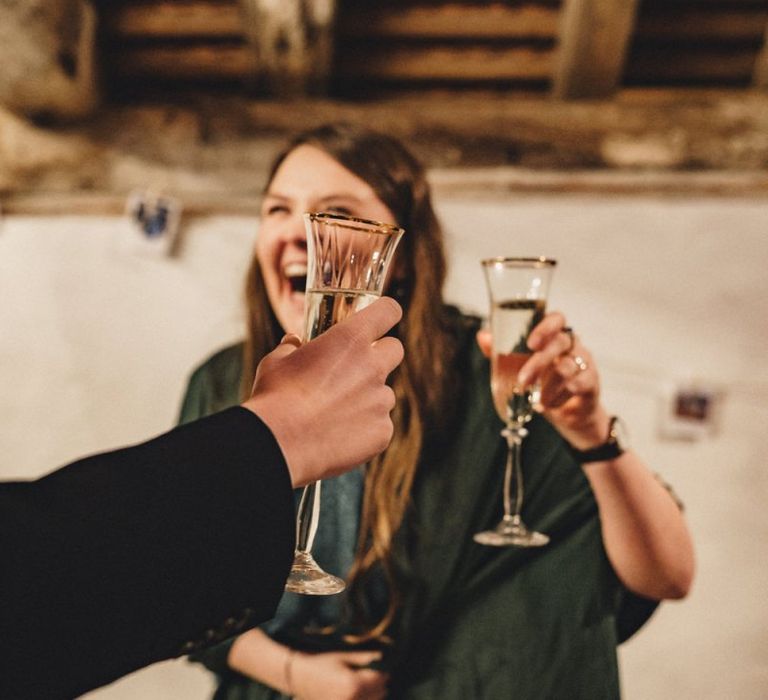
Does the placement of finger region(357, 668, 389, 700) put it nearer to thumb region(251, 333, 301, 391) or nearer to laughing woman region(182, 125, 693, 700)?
laughing woman region(182, 125, 693, 700)

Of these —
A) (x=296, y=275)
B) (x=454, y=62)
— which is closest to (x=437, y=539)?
(x=296, y=275)

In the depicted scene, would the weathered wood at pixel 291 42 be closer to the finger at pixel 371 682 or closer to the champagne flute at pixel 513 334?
the champagne flute at pixel 513 334

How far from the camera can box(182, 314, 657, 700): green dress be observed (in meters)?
1.16

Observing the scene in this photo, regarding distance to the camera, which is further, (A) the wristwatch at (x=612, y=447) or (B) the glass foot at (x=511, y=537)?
(A) the wristwatch at (x=612, y=447)

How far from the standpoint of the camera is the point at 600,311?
216cm

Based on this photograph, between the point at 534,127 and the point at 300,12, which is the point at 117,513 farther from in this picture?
the point at 534,127

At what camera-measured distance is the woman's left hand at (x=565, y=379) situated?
0.95m

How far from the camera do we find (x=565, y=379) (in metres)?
0.97

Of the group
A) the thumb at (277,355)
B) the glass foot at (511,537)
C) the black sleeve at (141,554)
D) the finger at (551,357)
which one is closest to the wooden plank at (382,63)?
the finger at (551,357)

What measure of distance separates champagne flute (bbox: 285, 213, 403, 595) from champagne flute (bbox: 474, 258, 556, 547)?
0.91 ft

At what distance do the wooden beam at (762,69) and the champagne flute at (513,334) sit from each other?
70.7 inches

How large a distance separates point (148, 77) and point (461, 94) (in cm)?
114

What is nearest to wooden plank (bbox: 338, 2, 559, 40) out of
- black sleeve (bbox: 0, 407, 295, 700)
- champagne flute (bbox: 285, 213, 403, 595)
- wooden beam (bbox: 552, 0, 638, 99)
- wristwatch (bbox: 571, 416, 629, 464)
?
wooden beam (bbox: 552, 0, 638, 99)

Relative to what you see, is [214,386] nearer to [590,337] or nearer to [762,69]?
[590,337]
